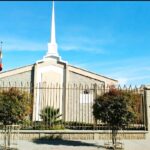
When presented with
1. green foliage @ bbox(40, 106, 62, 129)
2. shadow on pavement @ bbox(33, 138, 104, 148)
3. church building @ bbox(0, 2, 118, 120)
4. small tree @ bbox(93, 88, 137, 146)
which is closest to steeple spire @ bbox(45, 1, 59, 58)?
church building @ bbox(0, 2, 118, 120)

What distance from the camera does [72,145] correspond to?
47.5ft

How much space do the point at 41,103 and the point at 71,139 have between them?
1011 centimetres

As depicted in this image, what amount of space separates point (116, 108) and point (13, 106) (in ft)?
12.6

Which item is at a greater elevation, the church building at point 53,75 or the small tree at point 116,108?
the church building at point 53,75

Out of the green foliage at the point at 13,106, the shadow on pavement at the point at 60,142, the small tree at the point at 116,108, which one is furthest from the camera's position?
the shadow on pavement at the point at 60,142

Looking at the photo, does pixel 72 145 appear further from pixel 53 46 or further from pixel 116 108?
pixel 53 46

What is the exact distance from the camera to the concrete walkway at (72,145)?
1384 centimetres

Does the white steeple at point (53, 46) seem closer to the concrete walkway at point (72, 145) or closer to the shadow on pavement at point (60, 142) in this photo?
the shadow on pavement at point (60, 142)

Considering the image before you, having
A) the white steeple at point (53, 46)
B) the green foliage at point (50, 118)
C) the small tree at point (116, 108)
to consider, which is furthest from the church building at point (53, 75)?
the small tree at point (116, 108)

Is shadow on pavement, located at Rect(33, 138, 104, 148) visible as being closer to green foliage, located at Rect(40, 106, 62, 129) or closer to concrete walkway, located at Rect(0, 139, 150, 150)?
concrete walkway, located at Rect(0, 139, 150, 150)

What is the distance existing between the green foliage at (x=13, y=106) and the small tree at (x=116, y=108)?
2.80 metres

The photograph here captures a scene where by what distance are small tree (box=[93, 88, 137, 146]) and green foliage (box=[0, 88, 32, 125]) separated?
9.17 ft

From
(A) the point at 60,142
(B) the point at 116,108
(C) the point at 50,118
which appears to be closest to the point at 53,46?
(C) the point at 50,118

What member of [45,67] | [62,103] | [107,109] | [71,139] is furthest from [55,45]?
[107,109]
